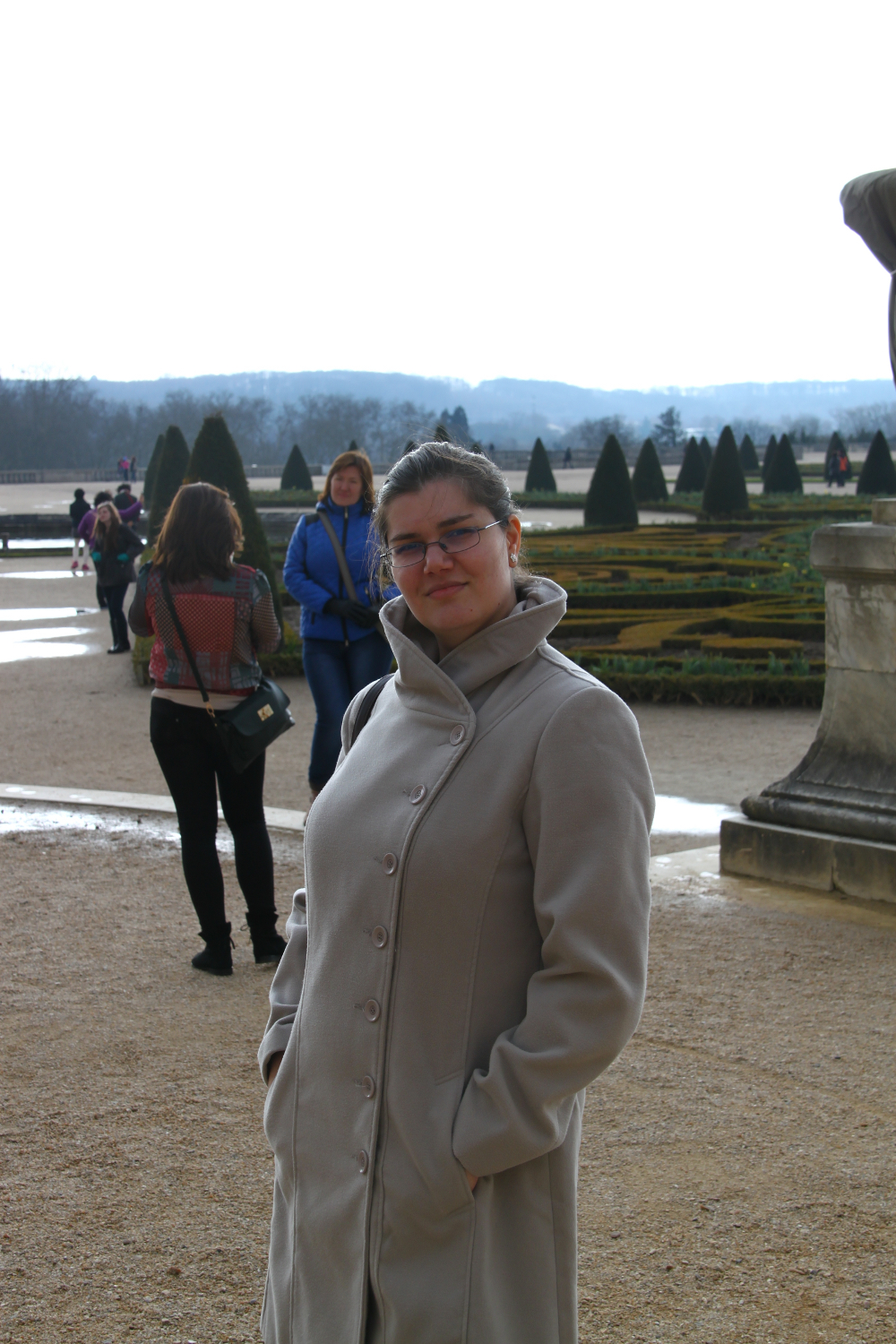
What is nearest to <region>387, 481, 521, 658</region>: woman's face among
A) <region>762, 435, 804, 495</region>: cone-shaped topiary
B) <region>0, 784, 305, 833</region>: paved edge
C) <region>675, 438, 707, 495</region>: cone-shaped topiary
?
<region>0, 784, 305, 833</region>: paved edge

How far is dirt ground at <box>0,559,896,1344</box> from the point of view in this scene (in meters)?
2.41

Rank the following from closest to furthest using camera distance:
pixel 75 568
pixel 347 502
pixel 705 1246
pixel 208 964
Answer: pixel 705 1246 < pixel 208 964 < pixel 347 502 < pixel 75 568

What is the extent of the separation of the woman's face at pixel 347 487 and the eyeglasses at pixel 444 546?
3818mm

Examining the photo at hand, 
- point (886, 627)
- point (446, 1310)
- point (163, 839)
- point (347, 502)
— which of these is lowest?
point (163, 839)

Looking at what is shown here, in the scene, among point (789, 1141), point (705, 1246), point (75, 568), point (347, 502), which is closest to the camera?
point (705, 1246)

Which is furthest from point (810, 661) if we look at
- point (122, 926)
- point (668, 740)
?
point (122, 926)

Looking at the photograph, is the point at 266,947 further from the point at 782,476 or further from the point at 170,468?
the point at 782,476

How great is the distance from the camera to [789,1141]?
2992mm

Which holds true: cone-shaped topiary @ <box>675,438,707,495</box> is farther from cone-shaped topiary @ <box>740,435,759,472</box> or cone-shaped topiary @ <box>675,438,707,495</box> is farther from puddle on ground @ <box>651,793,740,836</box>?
puddle on ground @ <box>651,793,740,836</box>

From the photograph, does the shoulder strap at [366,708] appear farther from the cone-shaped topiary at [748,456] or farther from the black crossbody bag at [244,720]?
the cone-shaped topiary at [748,456]

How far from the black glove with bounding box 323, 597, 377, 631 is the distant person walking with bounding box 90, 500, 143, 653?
20.2 ft

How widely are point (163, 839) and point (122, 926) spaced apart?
1.23 m

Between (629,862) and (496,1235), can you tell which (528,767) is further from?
(496,1235)

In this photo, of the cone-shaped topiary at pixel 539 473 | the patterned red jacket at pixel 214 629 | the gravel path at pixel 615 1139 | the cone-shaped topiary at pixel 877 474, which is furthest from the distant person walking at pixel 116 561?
the cone-shaped topiary at pixel 539 473
